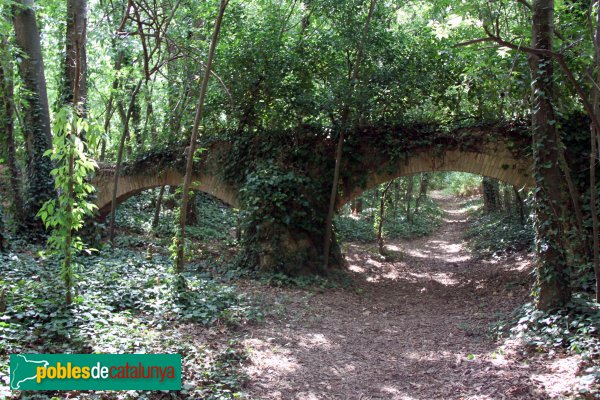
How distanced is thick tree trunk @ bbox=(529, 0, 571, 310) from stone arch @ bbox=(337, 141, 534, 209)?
3006 mm

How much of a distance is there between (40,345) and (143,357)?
113 centimetres

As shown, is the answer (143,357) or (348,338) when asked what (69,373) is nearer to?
(143,357)

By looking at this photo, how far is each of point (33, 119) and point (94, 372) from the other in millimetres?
8136

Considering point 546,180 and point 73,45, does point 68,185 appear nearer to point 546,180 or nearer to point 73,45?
point 73,45

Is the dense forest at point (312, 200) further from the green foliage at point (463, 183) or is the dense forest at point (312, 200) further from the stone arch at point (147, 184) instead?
the green foliage at point (463, 183)

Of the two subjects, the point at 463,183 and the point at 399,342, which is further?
the point at 463,183

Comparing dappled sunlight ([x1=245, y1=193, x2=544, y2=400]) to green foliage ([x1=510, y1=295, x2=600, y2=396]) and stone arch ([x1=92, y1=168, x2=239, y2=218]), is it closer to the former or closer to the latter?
green foliage ([x1=510, y1=295, x2=600, y2=396])

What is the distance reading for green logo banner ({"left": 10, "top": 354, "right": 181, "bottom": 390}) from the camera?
3.58 meters

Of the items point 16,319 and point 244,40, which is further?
point 244,40

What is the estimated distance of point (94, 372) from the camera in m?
3.80

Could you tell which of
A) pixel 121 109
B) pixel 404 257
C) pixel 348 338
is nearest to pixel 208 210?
pixel 121 109

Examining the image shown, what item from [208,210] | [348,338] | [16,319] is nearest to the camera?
[16,319]

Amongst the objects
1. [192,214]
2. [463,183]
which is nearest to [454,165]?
[192,214]

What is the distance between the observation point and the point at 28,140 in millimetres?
10062
